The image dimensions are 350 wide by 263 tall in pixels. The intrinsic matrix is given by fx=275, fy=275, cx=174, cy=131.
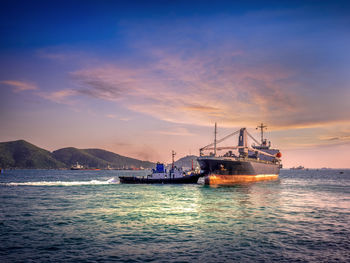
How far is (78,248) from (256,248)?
10708mm

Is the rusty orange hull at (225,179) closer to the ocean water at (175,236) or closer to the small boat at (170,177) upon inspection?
the small boat at (170,177)

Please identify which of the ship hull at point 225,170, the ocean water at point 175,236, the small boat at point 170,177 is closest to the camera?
the ocean water at point 175,236

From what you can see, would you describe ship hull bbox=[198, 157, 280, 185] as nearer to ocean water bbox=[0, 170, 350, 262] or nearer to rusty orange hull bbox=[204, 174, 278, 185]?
rusty orange hull bbox=[204, 174, 278, 185]

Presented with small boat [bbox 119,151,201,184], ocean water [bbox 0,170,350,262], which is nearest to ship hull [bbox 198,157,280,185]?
small boat [bbox 119,151,201,184]

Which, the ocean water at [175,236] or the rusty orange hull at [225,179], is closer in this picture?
the ocean water at [175,236]

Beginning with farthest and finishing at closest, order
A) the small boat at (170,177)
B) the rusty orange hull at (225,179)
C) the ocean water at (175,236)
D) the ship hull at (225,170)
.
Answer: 1. the small boat at (170,177)
2. the rusty orange hull at (225,179)
3. the ship hull at (225,170)
4. the ocean water at (175,236)

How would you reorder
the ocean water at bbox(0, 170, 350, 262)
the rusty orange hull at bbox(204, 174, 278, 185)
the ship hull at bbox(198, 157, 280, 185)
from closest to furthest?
the ocean water at bbox(0, 170, 350, 262), the ship hull at bbox(198, 157, 280, 185), the rusty orange hull at bbox(204, 174, 278, 185)

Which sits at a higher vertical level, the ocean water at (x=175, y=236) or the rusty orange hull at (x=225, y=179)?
the rusty orange hull at (x=225, y=179)

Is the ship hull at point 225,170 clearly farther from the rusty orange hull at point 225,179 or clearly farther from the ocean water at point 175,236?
the ocean water at point 175,236

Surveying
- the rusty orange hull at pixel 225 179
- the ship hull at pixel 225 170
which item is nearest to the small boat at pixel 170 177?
the ship hull at pixel 225 170

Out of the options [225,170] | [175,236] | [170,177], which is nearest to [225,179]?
[225,170]

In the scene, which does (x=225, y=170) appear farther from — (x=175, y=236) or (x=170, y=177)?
(x=175, y=236)

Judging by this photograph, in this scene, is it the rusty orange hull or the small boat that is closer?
the rusty orange hull

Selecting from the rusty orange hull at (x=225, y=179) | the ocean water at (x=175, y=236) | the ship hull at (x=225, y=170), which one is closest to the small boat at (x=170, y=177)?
the ship hull at (x=225, y=170)
